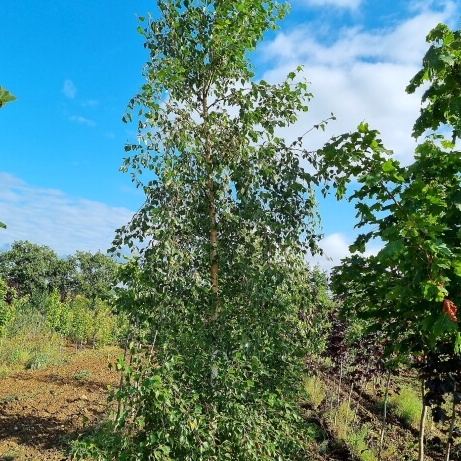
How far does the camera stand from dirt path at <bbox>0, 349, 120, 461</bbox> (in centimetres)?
714

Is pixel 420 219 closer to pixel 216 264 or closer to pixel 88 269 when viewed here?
pixel 216 264

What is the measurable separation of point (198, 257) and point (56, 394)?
26.7ft

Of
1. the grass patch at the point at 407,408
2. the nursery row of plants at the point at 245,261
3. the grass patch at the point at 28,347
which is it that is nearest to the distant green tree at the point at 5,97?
the nursery row of plants at the point at 245,261

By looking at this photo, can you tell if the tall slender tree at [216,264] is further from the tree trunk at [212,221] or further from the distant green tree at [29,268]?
the distant green tree at [29,268]

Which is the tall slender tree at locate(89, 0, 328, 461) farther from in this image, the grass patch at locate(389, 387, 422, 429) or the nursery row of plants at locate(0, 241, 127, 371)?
the grass patch at locate(389, 387, 422, 429)

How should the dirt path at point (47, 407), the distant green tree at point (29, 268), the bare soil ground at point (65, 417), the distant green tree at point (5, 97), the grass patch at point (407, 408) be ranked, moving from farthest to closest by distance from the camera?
the distant green tree at point (29, 268)
the grass patch at point (407, 408)
the bare soil ground at point (65, 417)
the dirt path at point (47, 407)
the distant green tree at point (5, 97)

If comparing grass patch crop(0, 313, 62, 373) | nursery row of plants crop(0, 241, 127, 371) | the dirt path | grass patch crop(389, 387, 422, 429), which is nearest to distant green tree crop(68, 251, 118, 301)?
nursery row of plants crop(0, 241, 127, 371)

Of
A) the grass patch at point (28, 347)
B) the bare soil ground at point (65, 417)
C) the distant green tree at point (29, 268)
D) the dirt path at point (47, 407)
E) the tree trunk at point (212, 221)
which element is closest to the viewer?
the tree trunk at point (212, 221)

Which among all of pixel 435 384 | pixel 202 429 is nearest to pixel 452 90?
pixel 435 384

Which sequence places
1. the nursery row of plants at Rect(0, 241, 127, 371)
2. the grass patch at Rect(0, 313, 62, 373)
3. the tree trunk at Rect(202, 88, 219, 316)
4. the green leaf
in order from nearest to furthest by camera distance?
1. the green leaf
2. the tree trunk at Rect(202, 88, 219, 316)
3. the grass patch at Rect(0, 313, 62, 373)
4. the nursery row of plants at Rect(0, 241, 127, 371)

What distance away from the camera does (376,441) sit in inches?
337

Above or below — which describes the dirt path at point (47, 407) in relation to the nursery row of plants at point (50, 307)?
below

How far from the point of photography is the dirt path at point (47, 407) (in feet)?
23.4

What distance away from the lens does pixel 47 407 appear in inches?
365
